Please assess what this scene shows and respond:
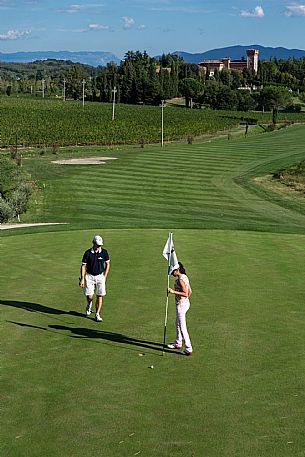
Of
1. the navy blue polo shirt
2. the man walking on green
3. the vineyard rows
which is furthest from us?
the vineyard rows

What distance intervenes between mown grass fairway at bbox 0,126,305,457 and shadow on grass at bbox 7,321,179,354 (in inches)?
1.5

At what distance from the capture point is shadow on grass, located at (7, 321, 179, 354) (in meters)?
A: 12.3

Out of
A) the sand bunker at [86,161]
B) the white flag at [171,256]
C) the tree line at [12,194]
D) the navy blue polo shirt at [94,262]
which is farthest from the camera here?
the sand bunker at [86,161]

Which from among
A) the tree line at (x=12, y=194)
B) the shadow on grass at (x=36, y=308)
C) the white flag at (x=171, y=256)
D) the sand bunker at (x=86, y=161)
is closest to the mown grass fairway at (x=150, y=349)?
the shadow on grass at (x=36, y=308)

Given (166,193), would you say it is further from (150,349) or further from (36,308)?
(150,349)

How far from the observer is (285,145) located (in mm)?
82312

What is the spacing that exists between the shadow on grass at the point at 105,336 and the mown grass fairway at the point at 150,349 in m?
0.04

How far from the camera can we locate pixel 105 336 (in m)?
12.8

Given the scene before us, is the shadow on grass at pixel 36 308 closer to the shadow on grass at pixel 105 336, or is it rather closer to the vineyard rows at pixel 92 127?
the shadow on grass at pixel 105 336

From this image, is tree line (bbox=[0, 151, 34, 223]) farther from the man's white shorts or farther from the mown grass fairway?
the man's white shorts

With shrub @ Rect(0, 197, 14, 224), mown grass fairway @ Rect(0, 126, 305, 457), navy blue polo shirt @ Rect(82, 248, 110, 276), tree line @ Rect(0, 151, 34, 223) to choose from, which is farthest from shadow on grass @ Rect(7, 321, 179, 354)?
tree line @ Rect(0, 151, 34, 223)

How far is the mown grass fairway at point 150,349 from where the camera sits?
350 inches

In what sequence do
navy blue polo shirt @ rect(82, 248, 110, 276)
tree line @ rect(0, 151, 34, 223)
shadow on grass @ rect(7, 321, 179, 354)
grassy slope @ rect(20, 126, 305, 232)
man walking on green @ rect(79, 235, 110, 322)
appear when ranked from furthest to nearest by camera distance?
grassy slope @ rect(20, 126, 305, 232), tree line @ rect(0, 151, 34, 223), navy blue polo shirt @ rect(82, 248, 110, 276), man walking on green @ rect(79, 235, 110, 322), shadow on grass @ rect(7, 321, 179, 354)

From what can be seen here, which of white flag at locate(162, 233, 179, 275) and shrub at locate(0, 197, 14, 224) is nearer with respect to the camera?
white flag at locate(162, 233, 179, 275)
